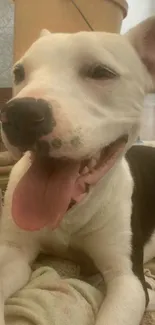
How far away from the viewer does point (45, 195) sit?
119 centimetres

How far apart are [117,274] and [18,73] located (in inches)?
23.3

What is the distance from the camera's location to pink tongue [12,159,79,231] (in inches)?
46.6

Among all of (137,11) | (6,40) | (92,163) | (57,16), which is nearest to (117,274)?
(92,163)

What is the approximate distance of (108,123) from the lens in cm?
120

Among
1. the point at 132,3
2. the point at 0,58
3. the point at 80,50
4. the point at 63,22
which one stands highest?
the point at 80,50

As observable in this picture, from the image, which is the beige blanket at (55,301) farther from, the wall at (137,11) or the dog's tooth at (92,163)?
the wall at (137,11)

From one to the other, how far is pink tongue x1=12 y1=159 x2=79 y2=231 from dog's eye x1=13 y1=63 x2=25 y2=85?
271 millimetres

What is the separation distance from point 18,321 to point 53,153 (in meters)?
0.41

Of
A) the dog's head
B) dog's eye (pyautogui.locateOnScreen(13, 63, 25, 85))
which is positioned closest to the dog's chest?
the dog's head

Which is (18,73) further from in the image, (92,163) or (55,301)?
(55,301)

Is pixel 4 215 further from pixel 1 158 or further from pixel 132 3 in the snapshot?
pixel 132 3

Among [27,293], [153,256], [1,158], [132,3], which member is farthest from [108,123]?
[132,3]

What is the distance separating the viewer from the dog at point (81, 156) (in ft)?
3.58

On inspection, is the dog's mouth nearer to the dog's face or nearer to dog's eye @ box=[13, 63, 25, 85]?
the dog's face
